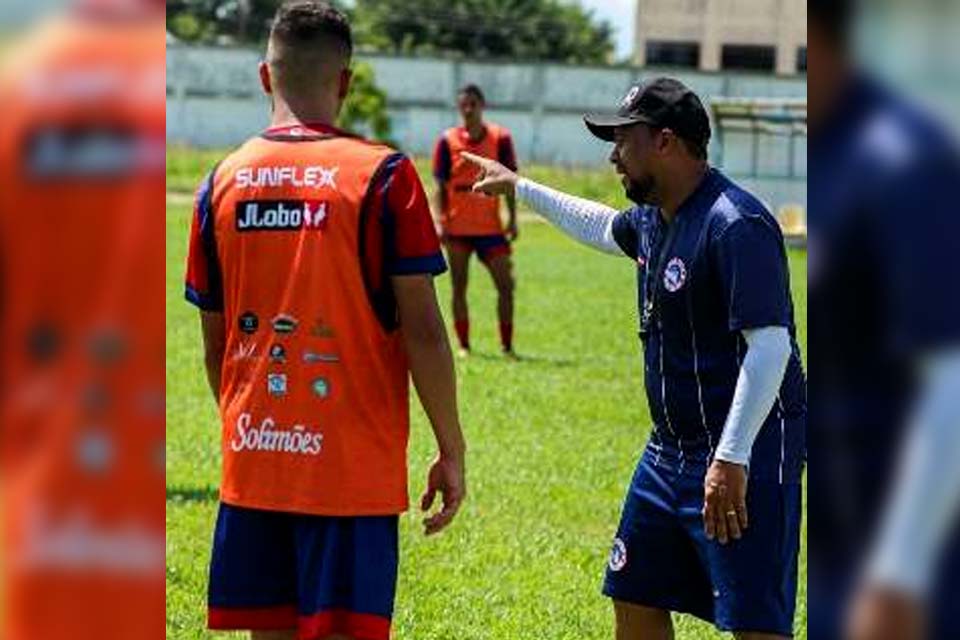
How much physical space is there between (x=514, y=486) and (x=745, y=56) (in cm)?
6825

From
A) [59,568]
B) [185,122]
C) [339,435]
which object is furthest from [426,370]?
[185,122]

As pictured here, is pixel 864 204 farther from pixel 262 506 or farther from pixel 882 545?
pixel 262 506

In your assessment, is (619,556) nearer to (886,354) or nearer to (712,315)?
(712,315)

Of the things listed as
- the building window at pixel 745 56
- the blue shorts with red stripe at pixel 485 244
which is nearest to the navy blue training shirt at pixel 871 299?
the blue shorts with red stripe at pixel 485 244

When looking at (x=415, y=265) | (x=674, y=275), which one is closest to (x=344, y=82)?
(x=415, y=265)

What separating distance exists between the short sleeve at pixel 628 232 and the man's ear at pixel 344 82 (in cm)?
102

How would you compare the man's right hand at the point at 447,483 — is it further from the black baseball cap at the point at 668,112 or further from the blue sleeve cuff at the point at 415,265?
the black baseball cap at the point at 668,112

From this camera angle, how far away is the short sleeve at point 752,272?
13.2ft

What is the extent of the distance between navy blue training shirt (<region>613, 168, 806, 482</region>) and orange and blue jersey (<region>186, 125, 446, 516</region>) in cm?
71

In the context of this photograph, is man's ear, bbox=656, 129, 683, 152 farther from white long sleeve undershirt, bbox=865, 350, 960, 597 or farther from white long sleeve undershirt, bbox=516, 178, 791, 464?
white long sleeve undershirt, bbox=865, 350, 960, 597

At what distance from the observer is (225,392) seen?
4.04m

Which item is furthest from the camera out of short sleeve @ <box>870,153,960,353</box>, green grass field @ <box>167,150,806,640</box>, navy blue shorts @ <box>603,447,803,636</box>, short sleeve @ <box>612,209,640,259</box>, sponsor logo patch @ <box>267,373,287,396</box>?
green grass field @ <box>167,150,806,640</box>

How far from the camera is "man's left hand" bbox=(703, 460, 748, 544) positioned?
161 inches

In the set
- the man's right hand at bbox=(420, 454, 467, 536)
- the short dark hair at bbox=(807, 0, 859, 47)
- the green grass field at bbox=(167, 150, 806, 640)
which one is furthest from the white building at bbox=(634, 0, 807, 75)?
the short dark hair at bbox=(807, 0, 859, 47)
